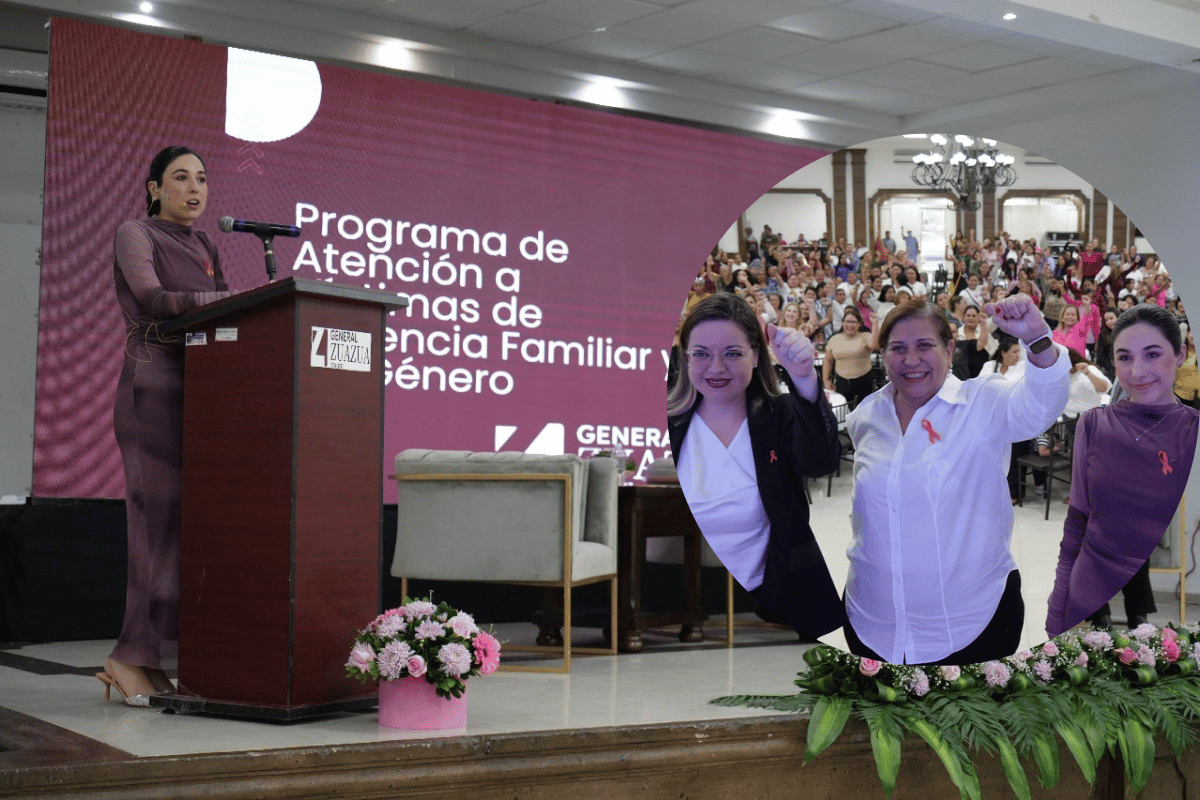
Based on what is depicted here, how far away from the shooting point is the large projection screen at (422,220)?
5.02m

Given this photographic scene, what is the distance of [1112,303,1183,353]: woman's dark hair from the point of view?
2.08 meters

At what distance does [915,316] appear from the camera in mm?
1971

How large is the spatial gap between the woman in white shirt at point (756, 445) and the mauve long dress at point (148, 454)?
1604 mm

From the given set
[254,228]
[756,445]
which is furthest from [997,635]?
[254,228]

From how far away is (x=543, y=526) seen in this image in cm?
419

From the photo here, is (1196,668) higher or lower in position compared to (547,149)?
lower

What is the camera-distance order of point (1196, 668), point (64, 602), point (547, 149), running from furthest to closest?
1. point (547, 149)
2. point (64, 602)
3. point (1196, 668)

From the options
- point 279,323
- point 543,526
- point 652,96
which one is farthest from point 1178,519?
point 652,96

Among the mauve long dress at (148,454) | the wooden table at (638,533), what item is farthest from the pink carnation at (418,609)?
the wooden table at (638,533)

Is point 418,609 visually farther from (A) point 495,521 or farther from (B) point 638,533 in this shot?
(B) point 638,533

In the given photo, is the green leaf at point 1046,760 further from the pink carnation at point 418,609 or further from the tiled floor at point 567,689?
the pink carnation at point 418,609

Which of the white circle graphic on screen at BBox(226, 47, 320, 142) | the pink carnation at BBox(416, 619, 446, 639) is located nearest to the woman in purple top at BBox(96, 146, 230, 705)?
the pink carnation at BBox(416, 619, 446, 639)

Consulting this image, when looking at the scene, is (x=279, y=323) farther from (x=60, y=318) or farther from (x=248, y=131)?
(x=248, y=131)

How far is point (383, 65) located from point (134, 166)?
5.30ft
